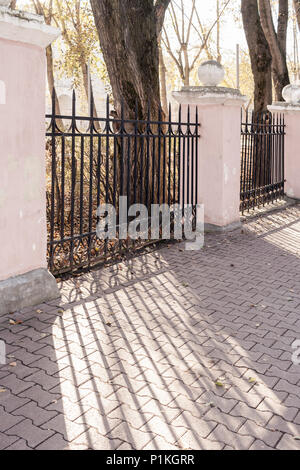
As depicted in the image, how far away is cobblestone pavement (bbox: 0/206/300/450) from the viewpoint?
3.19 metres

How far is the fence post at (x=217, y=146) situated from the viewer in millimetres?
8705

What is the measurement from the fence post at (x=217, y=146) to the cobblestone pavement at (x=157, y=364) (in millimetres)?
2438

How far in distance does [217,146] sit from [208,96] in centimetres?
82

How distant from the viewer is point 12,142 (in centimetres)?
496

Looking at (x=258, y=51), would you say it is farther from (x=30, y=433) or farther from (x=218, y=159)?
(x=30, y=433)

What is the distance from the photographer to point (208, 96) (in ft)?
28.3

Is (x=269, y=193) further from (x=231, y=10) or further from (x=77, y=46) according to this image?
(x=231, y=10)

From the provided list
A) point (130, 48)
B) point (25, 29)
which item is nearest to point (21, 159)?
point (25, 29)

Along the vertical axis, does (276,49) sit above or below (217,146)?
above

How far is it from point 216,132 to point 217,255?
2.28 metres

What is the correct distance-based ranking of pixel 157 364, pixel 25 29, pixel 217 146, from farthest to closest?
pixel 217 146, pixel 25 29, pixel 157 364

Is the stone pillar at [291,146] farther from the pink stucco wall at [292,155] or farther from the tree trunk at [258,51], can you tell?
the tree trunk at [258,51]

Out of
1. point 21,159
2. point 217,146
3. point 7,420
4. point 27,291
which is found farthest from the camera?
point 217,146
